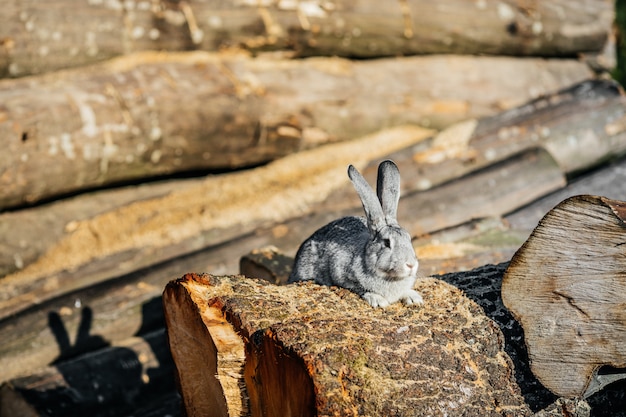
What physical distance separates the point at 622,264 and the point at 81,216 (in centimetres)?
403

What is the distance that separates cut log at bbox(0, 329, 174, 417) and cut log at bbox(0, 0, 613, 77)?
7.74ft

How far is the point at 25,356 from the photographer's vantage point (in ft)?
14.9

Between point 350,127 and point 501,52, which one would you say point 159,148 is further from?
point 501,52

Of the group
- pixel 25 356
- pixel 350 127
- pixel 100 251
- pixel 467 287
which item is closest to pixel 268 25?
pixel 350 127

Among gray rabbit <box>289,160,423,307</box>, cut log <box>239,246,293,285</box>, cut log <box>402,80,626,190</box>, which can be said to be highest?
gray rabbit <box>289,160,423,307</box>

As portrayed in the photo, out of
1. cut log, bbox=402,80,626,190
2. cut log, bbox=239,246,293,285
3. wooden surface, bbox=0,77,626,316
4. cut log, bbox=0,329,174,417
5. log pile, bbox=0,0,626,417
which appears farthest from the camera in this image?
cut log, bbox=402,80,626,190

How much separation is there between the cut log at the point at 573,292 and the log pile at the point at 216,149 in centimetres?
146

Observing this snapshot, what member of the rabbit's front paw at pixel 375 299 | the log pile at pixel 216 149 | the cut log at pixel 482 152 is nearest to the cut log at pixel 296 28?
the log pile at pixel 216 149

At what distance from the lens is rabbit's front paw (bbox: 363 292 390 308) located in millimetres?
3193

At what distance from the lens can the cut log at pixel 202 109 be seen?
5.29 m

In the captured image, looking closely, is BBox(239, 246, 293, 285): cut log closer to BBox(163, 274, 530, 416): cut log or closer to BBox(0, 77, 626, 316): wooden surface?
BBox(0, 77, 626, 316): wooden surface

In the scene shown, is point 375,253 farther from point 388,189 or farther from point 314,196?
point 314,196

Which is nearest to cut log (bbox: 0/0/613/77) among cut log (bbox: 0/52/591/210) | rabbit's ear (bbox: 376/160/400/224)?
cut log (bbox: 0/52/591/210)

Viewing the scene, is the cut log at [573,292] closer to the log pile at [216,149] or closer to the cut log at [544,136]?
the log pile at [216,149]
